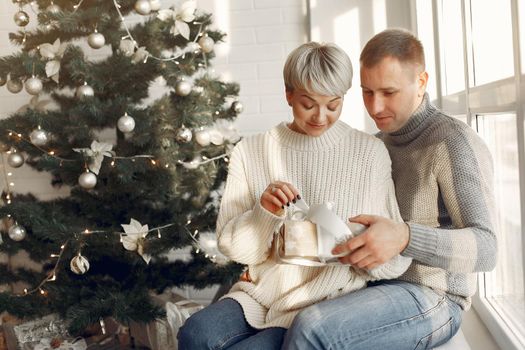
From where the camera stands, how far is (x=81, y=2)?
2.18 meters

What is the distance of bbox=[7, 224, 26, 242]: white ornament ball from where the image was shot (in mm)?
2219

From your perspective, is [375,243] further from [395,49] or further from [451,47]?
[451,47]

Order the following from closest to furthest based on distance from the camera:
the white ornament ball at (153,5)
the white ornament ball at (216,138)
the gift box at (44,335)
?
the white ornament ball at (153,5) < the white ornament ball at (216,138) < the gift box at (44,335)

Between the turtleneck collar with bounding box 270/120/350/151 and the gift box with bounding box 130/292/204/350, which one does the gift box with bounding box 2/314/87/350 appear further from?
the turtleneck collar with bounding box 270/120/350/151

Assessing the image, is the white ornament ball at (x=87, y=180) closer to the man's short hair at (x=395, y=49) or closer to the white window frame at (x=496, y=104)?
the man's short hair at (x=395, y=49)

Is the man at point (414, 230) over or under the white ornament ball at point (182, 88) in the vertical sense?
under

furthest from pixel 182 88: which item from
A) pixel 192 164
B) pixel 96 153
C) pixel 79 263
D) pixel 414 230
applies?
pixel 414 230

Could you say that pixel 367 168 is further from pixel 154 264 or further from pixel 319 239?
pixel 154 264

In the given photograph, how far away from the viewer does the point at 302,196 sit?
1497 mm

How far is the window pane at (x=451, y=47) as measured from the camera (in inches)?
82.4

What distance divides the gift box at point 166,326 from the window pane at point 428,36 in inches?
52.1

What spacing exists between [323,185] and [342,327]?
0.39 metres

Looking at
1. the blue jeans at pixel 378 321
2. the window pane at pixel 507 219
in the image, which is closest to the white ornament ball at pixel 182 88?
the window pane at pixel 507 219

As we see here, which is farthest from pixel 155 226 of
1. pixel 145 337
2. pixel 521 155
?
pixel 521 155
